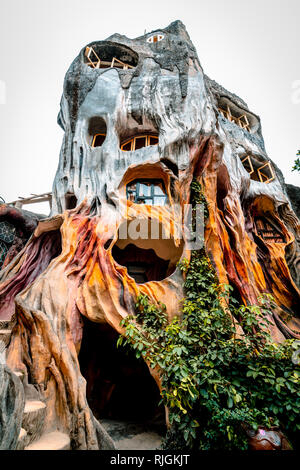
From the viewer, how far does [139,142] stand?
9000mm

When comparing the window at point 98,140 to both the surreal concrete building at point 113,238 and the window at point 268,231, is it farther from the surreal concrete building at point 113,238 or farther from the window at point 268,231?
the window at point 268,231

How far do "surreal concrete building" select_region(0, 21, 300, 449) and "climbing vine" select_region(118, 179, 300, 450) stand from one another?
0.88 m

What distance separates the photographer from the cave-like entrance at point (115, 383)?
652 centimetres

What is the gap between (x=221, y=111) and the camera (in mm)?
13398

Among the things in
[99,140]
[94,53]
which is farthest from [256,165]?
[94,53]

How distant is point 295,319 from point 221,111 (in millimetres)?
10712

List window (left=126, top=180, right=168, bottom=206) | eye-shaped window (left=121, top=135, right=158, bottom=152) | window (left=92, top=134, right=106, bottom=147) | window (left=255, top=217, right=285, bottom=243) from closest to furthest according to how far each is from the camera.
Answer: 1. window (left=126, top=180, right=168, bottom=206)
2. eye-shaped window (left=121, top=135, right=158, bottom=152)
3. window (left=92, top=134, right=106, bottom=147)
4. window (left=255, top=217, right=285, bottom=243)

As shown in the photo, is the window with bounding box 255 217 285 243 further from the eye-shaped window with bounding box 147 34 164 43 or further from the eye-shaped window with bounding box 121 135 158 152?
the eye-shaped window with bounding box 147 34 164 43

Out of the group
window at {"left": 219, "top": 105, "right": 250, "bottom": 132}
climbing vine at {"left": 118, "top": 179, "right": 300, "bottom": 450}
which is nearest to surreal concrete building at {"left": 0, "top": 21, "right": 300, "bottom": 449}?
climbing vine at {"left": 118, "top": 179, "right": 300, "bottom": 450}

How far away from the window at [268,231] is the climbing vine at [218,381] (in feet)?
22.4

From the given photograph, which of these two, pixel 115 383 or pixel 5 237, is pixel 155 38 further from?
pixel 115 383

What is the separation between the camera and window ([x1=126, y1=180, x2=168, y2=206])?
307 inches

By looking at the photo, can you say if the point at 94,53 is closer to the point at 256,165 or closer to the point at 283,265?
the point at 256,165

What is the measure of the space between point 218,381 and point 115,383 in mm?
4361
